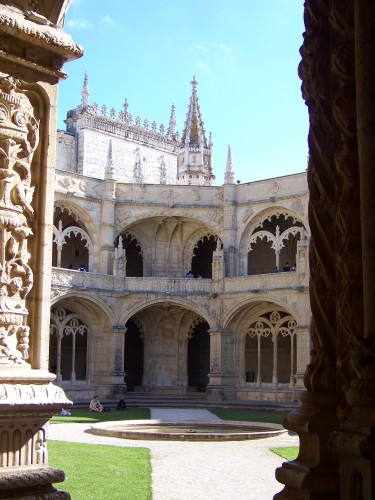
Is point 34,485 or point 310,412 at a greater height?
point 310,412

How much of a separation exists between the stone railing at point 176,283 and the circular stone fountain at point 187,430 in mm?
8397

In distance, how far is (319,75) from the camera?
3.48 metres

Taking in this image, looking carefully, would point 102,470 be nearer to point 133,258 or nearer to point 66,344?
point 66,344

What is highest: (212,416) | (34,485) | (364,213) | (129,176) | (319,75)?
(129,176)

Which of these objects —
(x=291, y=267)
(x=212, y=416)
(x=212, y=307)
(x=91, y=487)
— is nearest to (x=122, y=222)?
(x=212, y=307)

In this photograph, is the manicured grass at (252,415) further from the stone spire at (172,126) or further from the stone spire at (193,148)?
the stone spire at (172,126)

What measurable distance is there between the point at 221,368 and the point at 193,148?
17.3 m

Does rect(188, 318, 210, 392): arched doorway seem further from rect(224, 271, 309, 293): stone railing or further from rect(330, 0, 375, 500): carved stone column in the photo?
rect(330, 0, 375, 500): carved stone column

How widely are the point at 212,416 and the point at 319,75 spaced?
18234 millimetres

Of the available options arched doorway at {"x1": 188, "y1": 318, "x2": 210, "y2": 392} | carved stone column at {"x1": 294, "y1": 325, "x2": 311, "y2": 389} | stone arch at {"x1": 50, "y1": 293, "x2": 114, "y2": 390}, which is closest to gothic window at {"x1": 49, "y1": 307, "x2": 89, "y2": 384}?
stone arch at {"x1": 50, "y1": 293, "x2": 114, "y2": 390}

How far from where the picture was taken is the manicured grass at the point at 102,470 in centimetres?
867

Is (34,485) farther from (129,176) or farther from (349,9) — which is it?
(129,176)

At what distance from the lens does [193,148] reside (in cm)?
4159

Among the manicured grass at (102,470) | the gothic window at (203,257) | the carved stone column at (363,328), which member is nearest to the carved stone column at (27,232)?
the carved stone column at (363,328)
